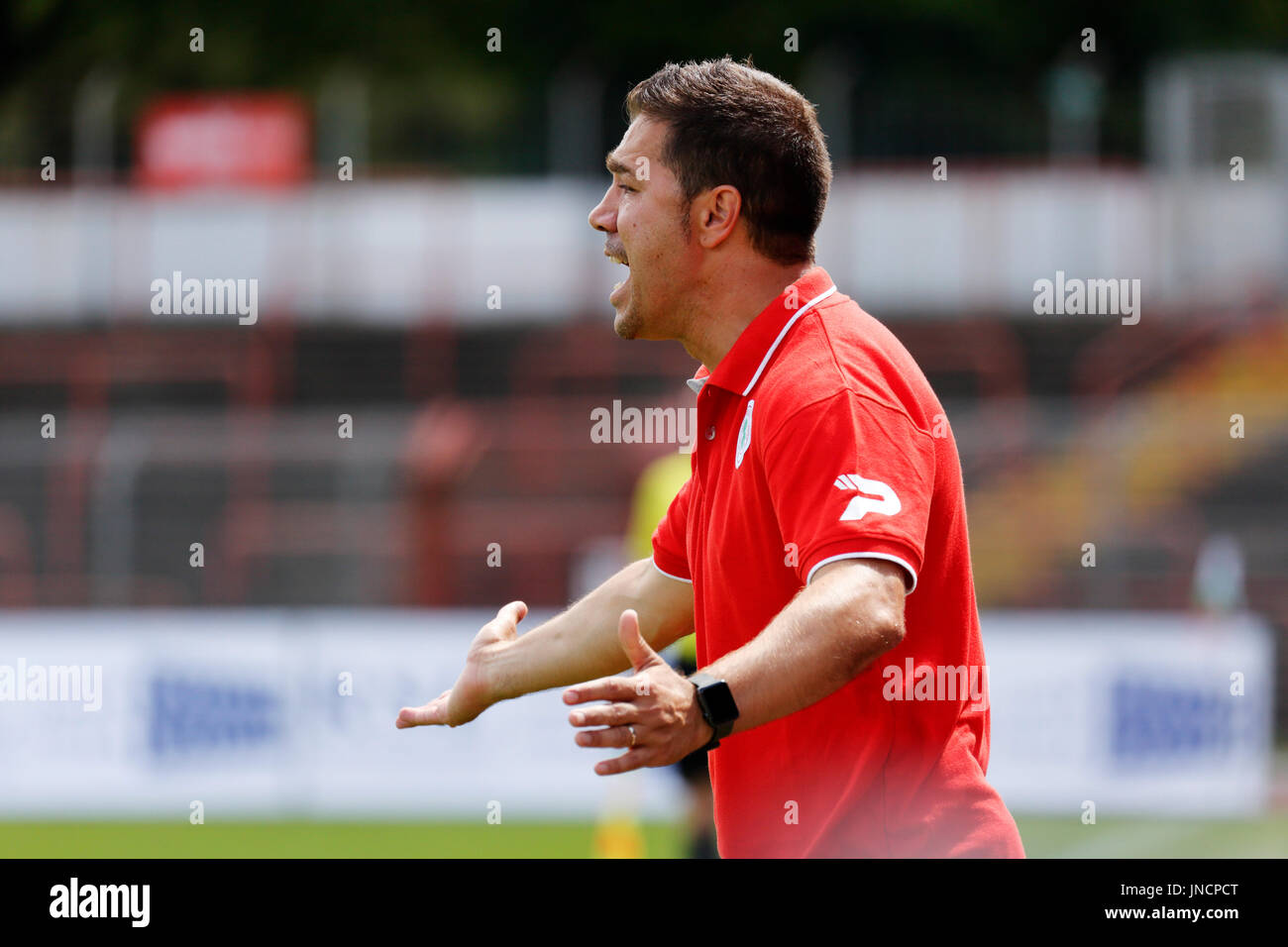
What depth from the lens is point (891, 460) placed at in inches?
120

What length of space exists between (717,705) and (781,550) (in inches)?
17.4

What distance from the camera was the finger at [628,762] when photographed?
2.85 meters

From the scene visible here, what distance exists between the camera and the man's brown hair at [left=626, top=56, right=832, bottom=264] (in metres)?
3.50

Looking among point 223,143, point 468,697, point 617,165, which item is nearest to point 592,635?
point 468,697

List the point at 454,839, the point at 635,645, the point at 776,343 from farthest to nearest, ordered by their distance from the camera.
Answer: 1. the point at 454,839
2. the point at 776,343
3. the point at 635,645

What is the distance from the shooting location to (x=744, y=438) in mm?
3342

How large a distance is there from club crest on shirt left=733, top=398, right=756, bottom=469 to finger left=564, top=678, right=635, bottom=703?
640 millimetres

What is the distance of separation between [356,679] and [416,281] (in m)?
9.16

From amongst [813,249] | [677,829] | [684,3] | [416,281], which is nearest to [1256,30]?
[684,3]

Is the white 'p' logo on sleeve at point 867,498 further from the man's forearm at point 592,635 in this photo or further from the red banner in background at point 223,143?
the red banner in background at point 223,143

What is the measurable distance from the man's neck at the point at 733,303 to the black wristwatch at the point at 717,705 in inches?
36.1

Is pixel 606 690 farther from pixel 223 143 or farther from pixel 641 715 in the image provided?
pixel 223 143

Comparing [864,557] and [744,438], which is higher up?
[744,438]
